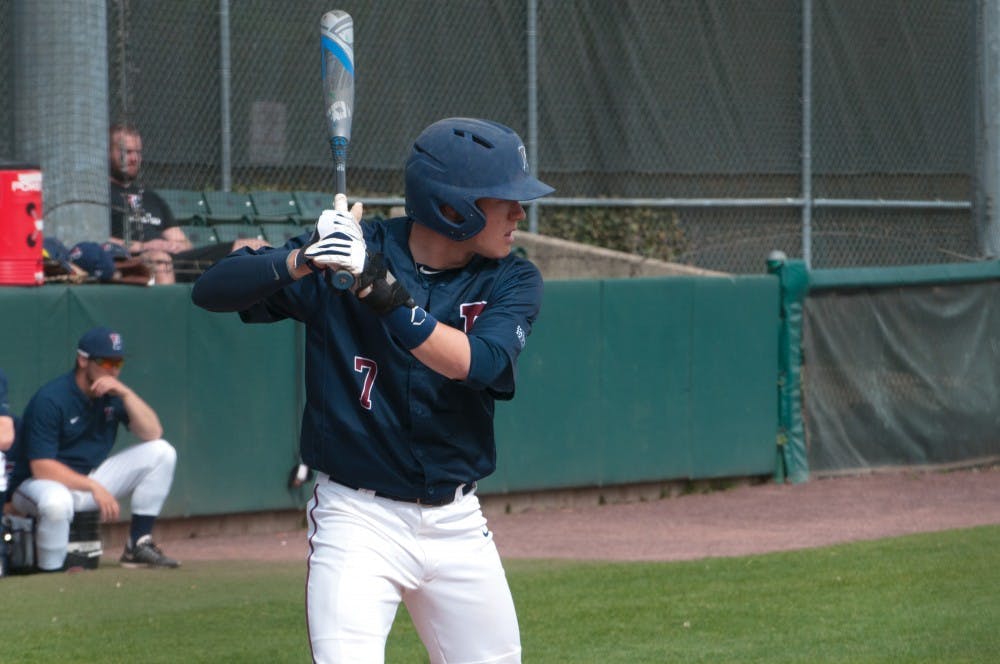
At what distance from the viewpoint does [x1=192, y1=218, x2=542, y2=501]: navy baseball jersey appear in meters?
3.37

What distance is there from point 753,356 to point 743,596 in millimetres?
4096

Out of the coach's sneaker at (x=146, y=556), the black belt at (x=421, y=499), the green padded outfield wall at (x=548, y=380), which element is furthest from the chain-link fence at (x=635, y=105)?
the black belt at (x=421, y=499)

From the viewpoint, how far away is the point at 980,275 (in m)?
12.0

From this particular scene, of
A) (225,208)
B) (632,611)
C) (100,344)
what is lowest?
(632,611)

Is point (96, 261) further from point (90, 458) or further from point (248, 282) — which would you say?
point (248, 282)

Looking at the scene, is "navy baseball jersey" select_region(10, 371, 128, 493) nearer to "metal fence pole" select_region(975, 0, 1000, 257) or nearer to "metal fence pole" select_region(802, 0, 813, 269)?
"metal fence pole" select_region(802, 0, 813, 269)

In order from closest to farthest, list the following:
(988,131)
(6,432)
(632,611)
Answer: (632,611), (6,432), (988,131)

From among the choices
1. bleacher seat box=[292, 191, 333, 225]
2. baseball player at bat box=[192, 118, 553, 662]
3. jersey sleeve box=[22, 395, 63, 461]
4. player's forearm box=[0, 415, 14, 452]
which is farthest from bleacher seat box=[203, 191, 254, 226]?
baseball player at bat box=[192, 118, 553, 662]

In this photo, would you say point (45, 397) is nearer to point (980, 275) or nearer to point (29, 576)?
point (29, 576)

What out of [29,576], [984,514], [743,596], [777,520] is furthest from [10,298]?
[984,514]

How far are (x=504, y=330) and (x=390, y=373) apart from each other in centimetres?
27

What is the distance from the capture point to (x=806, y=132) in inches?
498

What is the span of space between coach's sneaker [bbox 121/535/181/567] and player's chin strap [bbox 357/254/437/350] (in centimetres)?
511

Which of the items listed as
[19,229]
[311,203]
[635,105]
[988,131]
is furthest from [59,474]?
[988,131]
